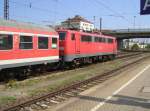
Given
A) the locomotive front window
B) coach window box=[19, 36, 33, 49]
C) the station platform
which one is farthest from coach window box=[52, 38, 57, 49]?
the station platform

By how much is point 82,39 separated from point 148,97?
1693 centimetres

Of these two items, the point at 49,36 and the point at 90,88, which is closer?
the point at 90,88

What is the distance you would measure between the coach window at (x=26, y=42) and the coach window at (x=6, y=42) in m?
1.11

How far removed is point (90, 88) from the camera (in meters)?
17.0

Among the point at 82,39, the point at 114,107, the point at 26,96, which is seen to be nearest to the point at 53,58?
the point at 82,39

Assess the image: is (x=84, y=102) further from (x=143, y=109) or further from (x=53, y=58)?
(x=53, y=58)

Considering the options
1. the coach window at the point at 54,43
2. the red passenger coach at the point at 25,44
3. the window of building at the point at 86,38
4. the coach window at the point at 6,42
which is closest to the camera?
the coach window at the point at 6,42

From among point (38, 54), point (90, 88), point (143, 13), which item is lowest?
point (90, 88)

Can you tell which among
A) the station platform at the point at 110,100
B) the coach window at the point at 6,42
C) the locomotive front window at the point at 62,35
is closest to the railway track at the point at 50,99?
the station platform at the point at 110,100

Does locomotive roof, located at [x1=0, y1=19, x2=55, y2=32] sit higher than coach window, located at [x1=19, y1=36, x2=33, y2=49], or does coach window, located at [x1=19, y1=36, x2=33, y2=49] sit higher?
locomotive roof, located at [x1=0, y1=19, x2=55, y2=32]

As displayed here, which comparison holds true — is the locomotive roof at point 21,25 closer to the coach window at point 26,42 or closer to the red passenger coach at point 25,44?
the red passenger coach at point 25,44

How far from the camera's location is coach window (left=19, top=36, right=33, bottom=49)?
763 inches

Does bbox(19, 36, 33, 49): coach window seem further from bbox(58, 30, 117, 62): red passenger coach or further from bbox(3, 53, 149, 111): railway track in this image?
bbox(58, 30, 117, 62): red passenger coach

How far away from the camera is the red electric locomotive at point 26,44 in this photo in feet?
58.3
